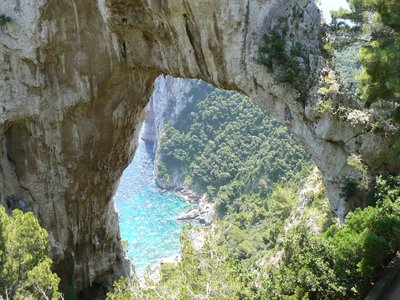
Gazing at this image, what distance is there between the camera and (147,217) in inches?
2598

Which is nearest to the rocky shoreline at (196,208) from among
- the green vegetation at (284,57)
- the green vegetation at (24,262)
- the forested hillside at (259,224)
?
the forested hillside at (259,224)

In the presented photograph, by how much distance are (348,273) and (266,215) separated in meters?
43.0

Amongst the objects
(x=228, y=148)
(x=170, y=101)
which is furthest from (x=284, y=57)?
(x=170, y=101)

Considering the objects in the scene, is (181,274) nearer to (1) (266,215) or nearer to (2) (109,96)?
(2) (109,96)

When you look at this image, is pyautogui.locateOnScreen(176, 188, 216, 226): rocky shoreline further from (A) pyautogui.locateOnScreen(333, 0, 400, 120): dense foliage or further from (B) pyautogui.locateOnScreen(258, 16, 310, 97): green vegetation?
(A) pyautogui.locateOnScreen(333, 0, 400, 120): dense foliage

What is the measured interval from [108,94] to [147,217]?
4961 centimetres

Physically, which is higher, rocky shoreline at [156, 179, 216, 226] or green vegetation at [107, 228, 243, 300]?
green vegetation at [107, 228, 243, 300]

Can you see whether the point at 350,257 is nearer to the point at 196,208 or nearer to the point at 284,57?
the point at 284,57

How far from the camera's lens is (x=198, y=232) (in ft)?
33.3

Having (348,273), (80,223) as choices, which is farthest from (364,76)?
(80,223)

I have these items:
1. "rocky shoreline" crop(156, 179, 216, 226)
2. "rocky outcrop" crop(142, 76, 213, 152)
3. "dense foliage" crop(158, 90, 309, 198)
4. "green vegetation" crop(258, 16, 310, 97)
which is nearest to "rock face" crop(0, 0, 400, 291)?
"green vegetation" crop(258, 16, 310, 97)

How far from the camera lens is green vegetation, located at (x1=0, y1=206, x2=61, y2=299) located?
11188mm

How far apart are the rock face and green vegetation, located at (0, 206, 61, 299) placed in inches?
231

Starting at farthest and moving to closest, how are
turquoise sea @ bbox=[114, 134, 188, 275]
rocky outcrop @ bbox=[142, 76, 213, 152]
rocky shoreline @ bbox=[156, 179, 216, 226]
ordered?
1. rocky outcrop @ bbox=[142, 76, 213, 152]
2. rocky shoreline @ bbox=[156, 179, 216, 226]
3. turquoise sea @ bbox=[114, 134, 188, 275]
